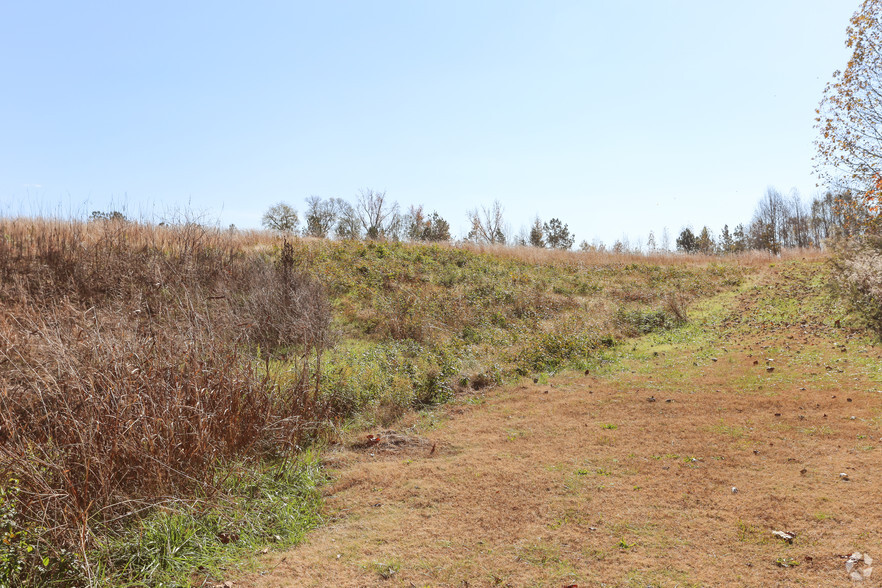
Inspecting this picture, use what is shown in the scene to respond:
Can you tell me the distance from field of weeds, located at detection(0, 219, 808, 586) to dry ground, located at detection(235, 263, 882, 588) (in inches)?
25.4

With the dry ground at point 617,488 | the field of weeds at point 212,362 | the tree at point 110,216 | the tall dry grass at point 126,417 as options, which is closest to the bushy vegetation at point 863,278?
the dry ground at point 617,488

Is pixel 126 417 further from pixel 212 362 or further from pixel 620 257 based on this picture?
pixel 620 257

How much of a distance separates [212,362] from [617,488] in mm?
4154

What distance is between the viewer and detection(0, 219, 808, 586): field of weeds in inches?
133

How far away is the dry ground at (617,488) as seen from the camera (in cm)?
341

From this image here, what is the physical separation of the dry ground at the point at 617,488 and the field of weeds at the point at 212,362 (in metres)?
0.64

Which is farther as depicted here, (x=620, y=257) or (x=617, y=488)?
(x=620, y=257)

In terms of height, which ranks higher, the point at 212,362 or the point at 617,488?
the point at 212,362

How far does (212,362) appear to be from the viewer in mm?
4914

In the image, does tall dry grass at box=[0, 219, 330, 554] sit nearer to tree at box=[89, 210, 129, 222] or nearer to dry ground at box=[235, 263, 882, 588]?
dry ground at box=[235, 263, 882, 588]

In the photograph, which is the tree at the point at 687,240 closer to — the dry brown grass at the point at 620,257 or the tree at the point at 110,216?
the dry brown grass at the point at 620,257

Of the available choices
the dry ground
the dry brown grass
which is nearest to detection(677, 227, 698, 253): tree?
the dry brown grass

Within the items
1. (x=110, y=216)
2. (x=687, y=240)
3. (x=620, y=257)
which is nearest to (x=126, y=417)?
(x=110, y=216)

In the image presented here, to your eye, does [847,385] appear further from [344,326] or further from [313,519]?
[344,326]
